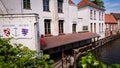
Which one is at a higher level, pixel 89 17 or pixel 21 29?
pixel 89 17

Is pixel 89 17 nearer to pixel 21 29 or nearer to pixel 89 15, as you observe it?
pixel 89 15

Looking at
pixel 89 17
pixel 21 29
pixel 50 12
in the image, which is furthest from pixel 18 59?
pixel 89 17

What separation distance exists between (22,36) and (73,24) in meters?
15.1

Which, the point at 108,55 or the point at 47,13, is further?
the point at 108,55

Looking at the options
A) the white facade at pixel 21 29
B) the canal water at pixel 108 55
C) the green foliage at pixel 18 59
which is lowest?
the canal water at pixel 108 55

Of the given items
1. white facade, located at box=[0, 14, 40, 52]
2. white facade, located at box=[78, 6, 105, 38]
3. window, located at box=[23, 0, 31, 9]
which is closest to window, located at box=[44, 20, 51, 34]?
window, located at box=[23, 0, 31, 9]

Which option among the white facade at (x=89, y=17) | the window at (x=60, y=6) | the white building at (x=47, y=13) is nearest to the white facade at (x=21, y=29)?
the white building at (x=47, y=13)

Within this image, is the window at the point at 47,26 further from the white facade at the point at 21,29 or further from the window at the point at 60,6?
the white facade at the point at 21,29

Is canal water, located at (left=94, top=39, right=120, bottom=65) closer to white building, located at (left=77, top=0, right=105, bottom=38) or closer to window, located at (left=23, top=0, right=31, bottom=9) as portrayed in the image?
white building, located at (left=77, top=0, right=105, bottom=38)

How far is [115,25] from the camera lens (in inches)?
2202

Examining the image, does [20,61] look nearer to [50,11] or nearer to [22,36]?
[22,36]

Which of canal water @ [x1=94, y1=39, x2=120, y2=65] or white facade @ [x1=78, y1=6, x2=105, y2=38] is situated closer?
canal water @ [x1=94, y1=39, x2=120, y2=65]

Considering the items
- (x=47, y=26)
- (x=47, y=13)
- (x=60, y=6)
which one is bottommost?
(x=47, y=26)

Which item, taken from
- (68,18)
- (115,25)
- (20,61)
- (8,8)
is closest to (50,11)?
(68,18)
